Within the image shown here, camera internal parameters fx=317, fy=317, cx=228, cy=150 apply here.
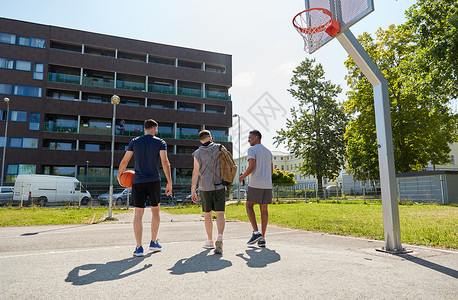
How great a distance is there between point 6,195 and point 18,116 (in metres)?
15.7

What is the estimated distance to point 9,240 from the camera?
6090mm

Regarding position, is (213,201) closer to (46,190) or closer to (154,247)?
(154,247)

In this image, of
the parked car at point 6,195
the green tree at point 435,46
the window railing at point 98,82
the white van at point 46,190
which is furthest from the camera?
the window railing at point 98,82

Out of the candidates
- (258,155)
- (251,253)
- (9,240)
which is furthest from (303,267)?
(9,240)

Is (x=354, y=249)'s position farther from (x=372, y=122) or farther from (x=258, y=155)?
(x=372, y=122)

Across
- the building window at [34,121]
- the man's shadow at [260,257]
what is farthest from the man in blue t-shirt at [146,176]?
the building window at [34,121]

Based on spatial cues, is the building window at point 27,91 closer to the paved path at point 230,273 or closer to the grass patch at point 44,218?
the grass patch at point 44,218

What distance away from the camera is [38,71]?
3544 cm

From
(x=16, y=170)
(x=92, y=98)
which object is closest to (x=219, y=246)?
(x=16, y=170)

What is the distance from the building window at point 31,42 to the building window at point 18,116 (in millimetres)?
7700

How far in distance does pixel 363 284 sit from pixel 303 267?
2.62ft

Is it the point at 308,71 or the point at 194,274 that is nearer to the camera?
the point at 194,274

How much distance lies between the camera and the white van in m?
21.7

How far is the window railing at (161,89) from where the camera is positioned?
3972 centimetres
